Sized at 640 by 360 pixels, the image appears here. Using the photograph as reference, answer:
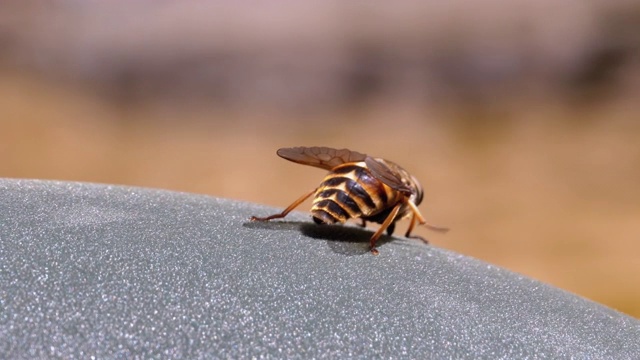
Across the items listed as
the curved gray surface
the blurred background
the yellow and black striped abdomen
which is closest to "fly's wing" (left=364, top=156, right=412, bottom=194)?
the yellow and black striped abdomen

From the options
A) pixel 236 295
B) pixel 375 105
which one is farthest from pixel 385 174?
pixel 375 105

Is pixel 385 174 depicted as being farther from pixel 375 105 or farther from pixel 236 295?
pixel 375 105

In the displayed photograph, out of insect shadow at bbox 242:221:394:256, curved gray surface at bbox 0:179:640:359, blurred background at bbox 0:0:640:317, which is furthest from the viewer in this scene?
blurred background at bbox 0:0:640:317

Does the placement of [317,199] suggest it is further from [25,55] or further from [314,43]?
[25,55]

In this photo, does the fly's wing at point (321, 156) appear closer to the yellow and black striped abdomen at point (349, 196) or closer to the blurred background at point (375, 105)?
the yellow and black striped abdomen at point (349, 196)

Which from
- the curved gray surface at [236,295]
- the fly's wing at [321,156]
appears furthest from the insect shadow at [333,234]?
the fly's wing at [321,156]

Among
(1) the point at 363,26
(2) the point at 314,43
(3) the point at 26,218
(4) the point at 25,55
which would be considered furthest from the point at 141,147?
(3) the point at 26,218

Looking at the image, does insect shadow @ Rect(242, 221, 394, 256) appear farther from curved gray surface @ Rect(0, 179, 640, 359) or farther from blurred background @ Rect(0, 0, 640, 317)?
blurred background @ Rect(0, 0, 640, 317)
